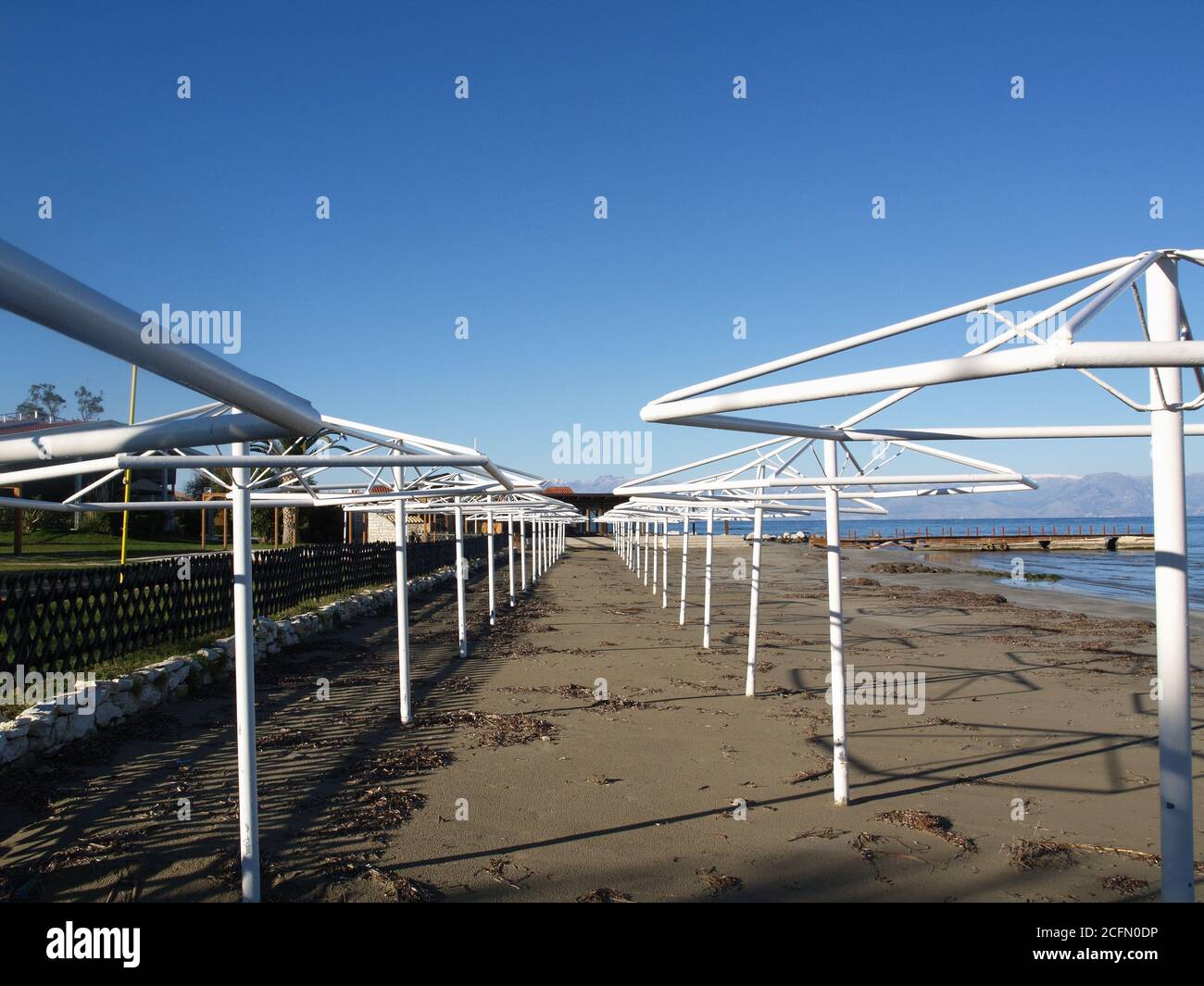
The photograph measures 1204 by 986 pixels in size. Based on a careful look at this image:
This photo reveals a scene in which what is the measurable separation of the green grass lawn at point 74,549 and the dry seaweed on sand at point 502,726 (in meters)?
14.0

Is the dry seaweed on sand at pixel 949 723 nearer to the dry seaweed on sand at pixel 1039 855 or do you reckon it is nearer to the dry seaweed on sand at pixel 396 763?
the dry seaweed on sand at pixel 1039 855

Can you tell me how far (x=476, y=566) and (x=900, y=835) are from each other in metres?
30.6

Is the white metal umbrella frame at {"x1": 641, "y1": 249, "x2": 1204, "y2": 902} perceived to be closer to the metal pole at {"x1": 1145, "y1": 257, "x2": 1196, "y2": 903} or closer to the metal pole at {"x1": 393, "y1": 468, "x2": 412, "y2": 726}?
the metal pole at {"x1": 1145, "y1": 257, "x2": 1196, "y2": 903}

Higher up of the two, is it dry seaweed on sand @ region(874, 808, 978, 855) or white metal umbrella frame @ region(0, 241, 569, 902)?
white metal umbrella frame @ region(0, 241, 569, 902)

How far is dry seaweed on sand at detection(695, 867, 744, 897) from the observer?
4996 mm

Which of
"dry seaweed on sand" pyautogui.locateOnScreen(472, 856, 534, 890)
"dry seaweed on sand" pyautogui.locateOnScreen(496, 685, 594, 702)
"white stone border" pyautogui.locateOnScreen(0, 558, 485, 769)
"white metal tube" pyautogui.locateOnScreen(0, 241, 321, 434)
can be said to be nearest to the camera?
"white metal tube" pyautogui.locateOnScreen(0, 241, 321, 434)

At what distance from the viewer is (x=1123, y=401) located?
11.7 feet

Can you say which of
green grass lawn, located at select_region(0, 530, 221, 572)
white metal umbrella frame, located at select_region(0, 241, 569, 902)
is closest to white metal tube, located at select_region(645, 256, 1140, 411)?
white metal umbrella frame, located at select_region(0, 241, 569, 902)

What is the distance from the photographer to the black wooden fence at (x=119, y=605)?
8914 mm

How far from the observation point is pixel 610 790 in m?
6.88

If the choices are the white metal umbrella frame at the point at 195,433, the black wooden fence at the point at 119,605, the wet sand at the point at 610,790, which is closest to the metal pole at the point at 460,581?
the wet sand at the point at 610,790

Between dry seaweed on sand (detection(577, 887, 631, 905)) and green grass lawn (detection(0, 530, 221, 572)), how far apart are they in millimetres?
17995

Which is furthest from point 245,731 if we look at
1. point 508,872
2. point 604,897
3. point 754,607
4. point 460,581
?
point 460,581
